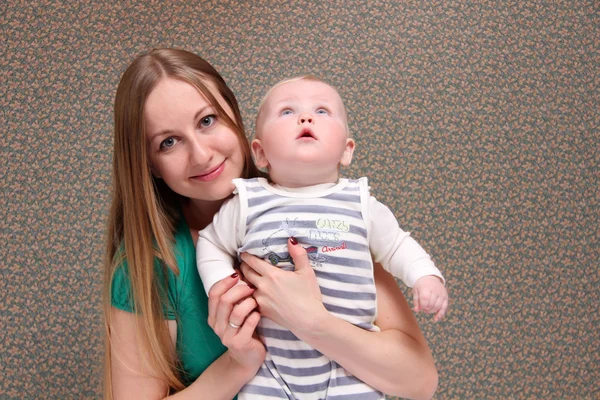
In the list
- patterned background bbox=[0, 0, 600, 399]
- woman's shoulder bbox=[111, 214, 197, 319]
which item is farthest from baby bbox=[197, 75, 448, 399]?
patterned background bbox=[0, 0, 600, 399]

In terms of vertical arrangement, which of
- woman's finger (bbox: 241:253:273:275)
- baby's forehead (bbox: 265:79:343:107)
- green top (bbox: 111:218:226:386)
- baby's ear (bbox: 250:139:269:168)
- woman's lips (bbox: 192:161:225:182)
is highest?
baby's forehead (bbox: 265:79:343:107)

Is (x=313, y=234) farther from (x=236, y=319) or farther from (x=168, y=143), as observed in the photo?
(x=168, y=143)

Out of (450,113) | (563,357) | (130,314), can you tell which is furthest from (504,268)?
(130,314)

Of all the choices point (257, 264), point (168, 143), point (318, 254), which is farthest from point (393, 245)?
point (168, 143)

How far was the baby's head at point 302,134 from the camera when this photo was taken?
1.08m

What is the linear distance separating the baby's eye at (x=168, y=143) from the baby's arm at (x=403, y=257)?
39cm

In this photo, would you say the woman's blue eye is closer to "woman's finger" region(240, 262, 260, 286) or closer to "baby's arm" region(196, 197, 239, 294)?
"baby's arm" region(196, 197, 239, 294)

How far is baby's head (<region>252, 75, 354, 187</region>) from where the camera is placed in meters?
1.08

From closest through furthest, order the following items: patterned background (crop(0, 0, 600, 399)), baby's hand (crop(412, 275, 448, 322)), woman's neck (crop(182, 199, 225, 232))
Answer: baby's hand (crop(412, 275, 448, 322)) < woman's neck (crop(182, 199, 225, 232)) < patterned background (crop(0, 0, 600, 399))

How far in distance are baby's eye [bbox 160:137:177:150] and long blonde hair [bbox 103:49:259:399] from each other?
34 mm

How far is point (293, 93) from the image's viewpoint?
1130mm

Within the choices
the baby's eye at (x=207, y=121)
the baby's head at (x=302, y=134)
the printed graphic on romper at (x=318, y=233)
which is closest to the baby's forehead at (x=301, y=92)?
the baby's head at (x=302, y=134)

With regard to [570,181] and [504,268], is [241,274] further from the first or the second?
[570,181]

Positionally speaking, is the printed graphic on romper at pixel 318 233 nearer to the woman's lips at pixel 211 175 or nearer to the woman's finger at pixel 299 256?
the woman's finger at pixel 299 256
